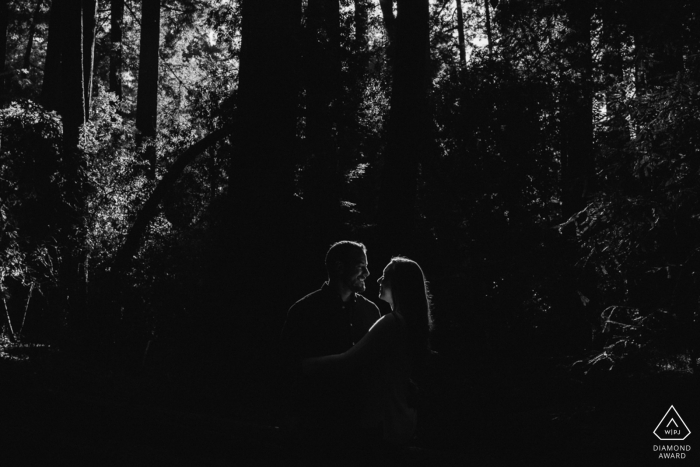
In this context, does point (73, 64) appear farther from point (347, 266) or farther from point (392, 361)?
point (392, 361)

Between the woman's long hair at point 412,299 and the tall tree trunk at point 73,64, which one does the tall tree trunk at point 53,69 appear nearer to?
the tall tree trunk at point 73,64

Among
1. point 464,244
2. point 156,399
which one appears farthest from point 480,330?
point 156,399

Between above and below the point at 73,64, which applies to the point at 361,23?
below

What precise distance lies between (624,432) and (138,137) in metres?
14.3

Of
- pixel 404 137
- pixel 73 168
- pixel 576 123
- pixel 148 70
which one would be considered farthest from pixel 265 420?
pixel 148 70

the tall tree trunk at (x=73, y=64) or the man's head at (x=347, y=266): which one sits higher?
the tall tree trunk at (x=73, y=64)

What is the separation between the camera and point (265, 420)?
980 centimetres

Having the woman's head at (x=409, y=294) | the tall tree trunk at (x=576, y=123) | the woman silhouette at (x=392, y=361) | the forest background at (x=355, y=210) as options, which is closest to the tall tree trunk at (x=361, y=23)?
the forest background at (x=355, y=210)

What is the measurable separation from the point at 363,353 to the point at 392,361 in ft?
0.62

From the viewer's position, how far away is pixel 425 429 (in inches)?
440

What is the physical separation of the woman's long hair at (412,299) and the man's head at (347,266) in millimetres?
195

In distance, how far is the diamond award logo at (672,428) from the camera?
28.5ft

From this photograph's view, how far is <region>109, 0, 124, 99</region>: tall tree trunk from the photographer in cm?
2695

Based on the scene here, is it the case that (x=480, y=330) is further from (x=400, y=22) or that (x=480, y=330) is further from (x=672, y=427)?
(x=400, y=22)
